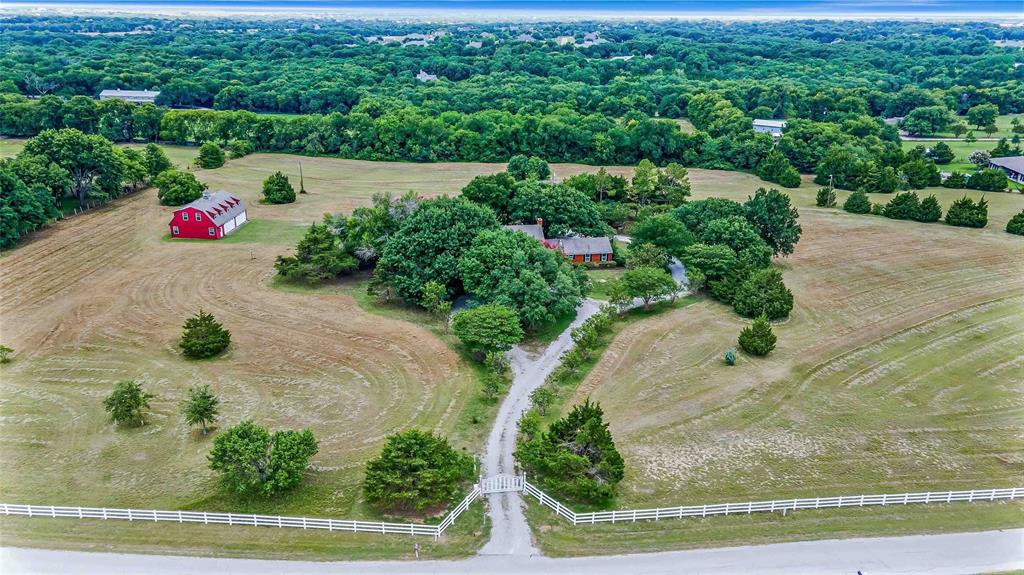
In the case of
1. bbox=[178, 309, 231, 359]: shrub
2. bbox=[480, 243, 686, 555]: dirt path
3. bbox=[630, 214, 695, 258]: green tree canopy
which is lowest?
bbox=[480, 243, 686, 555]: dirt path

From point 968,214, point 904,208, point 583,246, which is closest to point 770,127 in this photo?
point 904,208

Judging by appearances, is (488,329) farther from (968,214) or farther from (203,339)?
(968,214)

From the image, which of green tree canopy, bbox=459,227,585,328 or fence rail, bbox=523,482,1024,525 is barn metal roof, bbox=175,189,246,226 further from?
fence rail, bbox=523,482,1024,525

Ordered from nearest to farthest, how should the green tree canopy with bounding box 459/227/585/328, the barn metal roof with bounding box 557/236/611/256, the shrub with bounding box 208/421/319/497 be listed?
the shrub with bounding box 208/421/319/497 < the green tree canopy with bounding box 459/227/585/328 < the barn metal roof with bounding box 557/236/611/256

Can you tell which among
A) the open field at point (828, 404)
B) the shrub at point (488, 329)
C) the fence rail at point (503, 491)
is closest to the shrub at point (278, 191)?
the shrub at point (488, 329)

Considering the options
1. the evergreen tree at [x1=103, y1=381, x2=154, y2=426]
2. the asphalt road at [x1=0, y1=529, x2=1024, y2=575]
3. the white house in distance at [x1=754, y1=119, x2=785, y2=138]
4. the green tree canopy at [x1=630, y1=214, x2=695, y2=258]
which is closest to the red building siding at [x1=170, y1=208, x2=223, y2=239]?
the evergreen tree at [x1=103, y1=381, x2=154, y2=426]

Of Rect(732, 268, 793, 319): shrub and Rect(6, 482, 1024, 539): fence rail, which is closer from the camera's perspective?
Rect(6, 482, 1024, 539): fence rail
